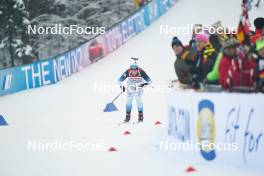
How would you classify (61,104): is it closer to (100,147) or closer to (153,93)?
(153,93)

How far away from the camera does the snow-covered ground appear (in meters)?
8.98

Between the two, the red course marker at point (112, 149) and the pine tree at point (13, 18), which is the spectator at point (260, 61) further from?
the pine tree at point (13, 18)

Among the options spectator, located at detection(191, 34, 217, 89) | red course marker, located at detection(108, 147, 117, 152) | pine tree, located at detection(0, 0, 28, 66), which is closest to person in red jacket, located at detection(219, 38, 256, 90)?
spectator, located at detection(191, 34, 217, 89)

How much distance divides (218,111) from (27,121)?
23.7 ft

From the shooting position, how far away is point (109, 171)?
876 centimetres

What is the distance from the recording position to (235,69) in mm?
8242

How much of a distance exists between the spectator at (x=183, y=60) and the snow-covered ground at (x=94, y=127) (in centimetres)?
158

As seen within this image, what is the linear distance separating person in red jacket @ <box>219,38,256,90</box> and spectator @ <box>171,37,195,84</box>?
1.26m

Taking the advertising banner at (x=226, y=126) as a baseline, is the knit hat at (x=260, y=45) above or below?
above

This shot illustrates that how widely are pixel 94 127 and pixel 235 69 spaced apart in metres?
5.18

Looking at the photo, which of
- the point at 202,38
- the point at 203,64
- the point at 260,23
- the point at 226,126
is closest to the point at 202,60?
the point at 203,64

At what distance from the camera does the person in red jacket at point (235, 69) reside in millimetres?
8227

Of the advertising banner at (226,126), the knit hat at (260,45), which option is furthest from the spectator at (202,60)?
the knit hat at (260,45)

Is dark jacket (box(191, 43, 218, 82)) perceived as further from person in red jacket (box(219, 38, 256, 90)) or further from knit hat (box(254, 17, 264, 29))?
knit hat (box(254, 17, 264, 29))
